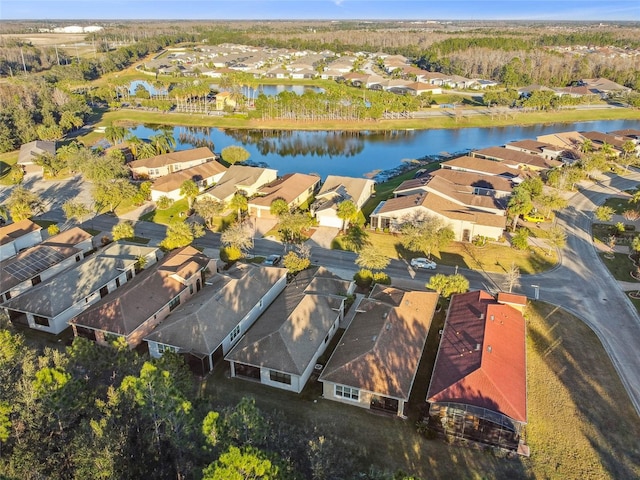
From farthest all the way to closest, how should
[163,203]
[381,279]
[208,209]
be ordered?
[163,203] < [208,209] < [381,279]

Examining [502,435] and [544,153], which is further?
[544,153]

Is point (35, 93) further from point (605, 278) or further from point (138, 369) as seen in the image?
point (605, 278)

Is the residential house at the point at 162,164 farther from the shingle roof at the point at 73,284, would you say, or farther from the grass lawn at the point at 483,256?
the grass lawn at the point at 483,256

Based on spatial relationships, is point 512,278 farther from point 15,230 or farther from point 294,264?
point 15,230


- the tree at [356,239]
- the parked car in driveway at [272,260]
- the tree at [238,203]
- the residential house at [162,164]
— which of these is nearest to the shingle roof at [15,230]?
the tree at [238,203]

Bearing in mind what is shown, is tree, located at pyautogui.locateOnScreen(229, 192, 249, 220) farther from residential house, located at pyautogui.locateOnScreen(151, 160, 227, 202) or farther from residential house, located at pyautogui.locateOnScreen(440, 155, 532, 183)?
residential house, located at pyautogui.locateOnScreen(440, 155, 532, 183)

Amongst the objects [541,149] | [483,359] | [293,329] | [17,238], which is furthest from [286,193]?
Answer: [541,149]

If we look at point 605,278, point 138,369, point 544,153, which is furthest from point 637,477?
point 544,153
